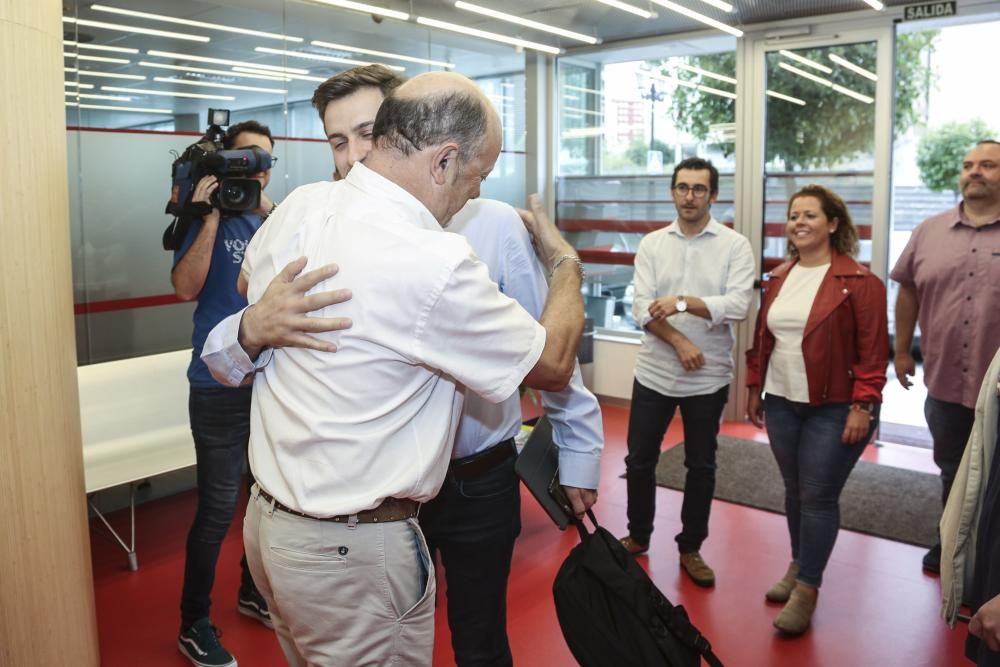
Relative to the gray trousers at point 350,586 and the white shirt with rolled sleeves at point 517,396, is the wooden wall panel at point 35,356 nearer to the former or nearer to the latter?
the gray trousers at point 350,586

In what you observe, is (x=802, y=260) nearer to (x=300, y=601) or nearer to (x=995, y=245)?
(x=995, y=245)

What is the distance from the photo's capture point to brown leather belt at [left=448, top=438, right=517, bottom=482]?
1804mm

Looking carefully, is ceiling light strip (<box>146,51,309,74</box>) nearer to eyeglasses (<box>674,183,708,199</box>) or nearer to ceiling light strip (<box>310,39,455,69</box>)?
ceiling light strip (<box>310,39,455,69</box>)

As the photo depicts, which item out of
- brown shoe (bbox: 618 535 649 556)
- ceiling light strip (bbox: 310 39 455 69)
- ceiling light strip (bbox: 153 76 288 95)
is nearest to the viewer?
brown shoe (bbox: 618 535 649 556)

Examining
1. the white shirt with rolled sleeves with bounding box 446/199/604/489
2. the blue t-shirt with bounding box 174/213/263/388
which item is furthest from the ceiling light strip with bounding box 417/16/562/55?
the white shirt with rolled sleeves with bounding box 446/199/604/489

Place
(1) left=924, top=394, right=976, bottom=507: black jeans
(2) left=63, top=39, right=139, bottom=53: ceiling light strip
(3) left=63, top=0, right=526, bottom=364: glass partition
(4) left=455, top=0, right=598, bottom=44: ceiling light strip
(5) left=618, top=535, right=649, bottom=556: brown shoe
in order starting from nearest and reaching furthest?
(1) left=924, top=394, right=976, bottom=507: black jeans < (5) left=618, top=535, right=649, bottom=556: brown shoe < (2) left=63, top=39, right=139, bottom=53: ceiling light strip < (3) left=63, top=0, right=526, bottom=364: glass partition < (4) left=455, top=0, right=598, bottom=44: ceiling light strip

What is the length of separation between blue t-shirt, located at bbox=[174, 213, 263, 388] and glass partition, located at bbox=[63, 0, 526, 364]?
→ 5.10 feet

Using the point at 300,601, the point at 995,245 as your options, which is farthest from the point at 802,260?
the point at 300,601

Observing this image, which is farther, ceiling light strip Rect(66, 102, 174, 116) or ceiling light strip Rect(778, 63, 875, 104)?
ceiling light strip Rect(778, 63, 875, 104)

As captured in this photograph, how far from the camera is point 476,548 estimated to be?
183 centimetres

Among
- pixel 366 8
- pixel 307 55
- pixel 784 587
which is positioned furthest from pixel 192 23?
pixel 784 587

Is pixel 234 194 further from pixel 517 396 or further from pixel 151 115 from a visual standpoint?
pixel 151 115

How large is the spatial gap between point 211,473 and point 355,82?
1544 millimetres

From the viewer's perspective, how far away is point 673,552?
3.89m
